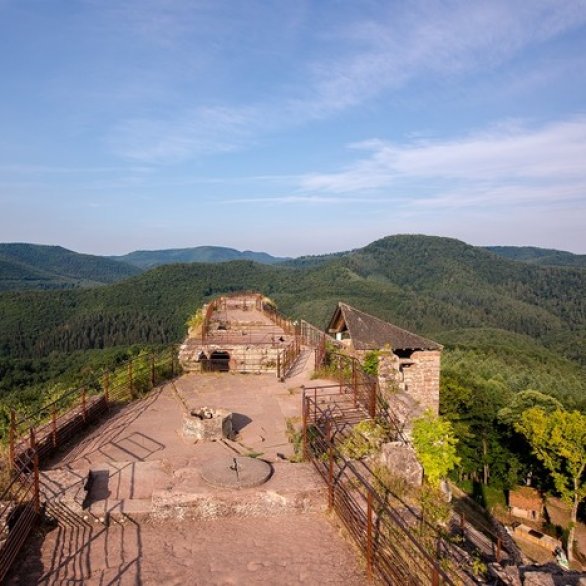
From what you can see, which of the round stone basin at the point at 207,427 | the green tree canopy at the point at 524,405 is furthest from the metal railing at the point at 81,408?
the green tree canopy at the point at 524,405

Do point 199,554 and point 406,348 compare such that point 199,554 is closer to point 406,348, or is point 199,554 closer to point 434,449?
point 434,449

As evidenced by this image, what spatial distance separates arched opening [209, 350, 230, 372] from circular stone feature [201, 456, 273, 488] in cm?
783

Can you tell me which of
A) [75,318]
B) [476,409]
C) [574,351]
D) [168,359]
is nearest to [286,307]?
[75,318]

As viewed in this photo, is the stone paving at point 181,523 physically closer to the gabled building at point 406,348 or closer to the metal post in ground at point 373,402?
the metal post in ground at point 373,402

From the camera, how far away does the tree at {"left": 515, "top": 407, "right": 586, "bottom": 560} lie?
29.0 metres

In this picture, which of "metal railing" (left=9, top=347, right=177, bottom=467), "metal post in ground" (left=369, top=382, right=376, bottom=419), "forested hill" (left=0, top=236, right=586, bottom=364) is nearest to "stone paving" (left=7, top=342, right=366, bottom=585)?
"metal railing" (left=9, top=347, right=177, bottom=467)

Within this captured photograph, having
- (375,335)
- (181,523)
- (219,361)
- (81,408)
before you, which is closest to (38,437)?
(81,408)

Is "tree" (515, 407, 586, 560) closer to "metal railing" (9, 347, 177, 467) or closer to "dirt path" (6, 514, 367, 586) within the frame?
"metal railing" (9, 347, 177, 467)

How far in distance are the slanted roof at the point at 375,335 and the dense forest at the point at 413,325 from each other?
54.7 feet

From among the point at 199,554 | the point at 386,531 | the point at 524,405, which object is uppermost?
the point at 386,531

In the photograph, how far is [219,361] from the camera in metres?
16.7

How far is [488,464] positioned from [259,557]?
3794cm

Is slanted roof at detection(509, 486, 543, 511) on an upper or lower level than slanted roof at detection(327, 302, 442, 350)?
lower

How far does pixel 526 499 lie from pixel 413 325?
3216 inches
